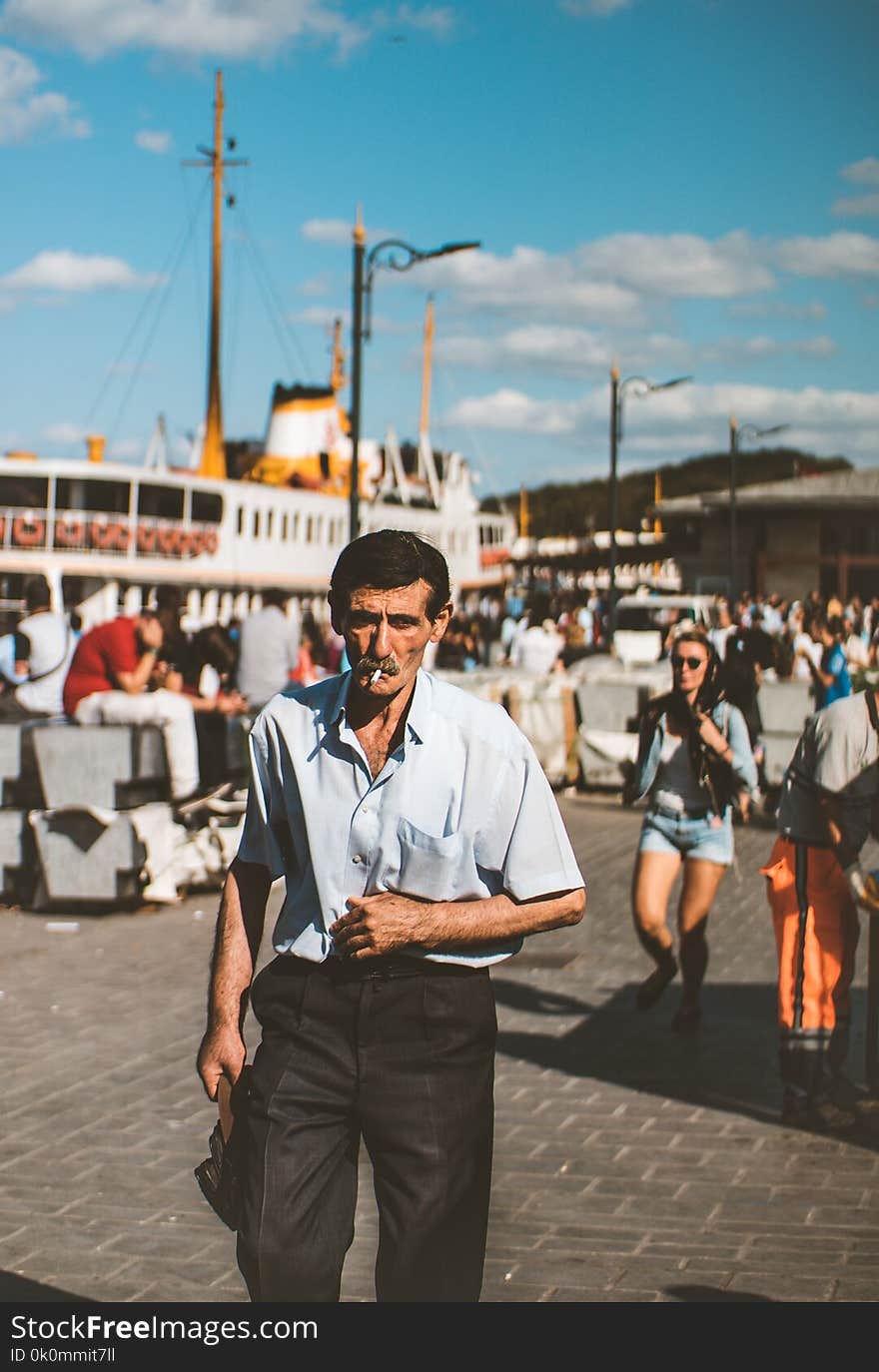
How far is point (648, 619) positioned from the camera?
1636 inches

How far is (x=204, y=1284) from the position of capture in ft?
15.9

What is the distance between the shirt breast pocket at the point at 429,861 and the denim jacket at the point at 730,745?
4.92m

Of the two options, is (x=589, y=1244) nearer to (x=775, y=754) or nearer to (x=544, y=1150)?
(x=544, y=1150)

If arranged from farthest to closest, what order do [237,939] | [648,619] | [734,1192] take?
[648,619]
[734,1192]
[237,939]

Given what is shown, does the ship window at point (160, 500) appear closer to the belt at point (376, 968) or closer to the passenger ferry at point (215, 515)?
the passenger ferry at point (215, 515)

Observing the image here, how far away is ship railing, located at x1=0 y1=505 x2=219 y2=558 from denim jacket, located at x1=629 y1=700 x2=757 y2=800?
125 ft

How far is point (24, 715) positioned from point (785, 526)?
41824 mm

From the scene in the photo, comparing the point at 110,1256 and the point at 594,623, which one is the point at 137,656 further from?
the point at 594,623

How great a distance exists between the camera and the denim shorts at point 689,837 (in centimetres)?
823

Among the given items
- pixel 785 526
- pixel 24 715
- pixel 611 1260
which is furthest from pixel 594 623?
pixel 611 1260

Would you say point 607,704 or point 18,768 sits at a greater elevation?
point 18,768

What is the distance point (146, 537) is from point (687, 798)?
40.4 metres

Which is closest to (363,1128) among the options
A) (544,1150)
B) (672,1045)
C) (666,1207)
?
(666,1207)

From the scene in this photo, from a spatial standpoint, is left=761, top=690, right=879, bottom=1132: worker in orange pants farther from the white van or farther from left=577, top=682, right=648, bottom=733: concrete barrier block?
the white van
